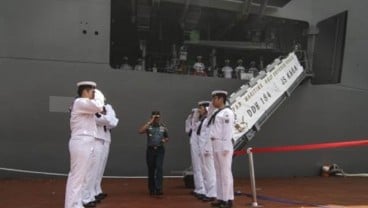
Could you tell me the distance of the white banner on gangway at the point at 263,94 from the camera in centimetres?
1017

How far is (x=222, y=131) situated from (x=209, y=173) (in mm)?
1164

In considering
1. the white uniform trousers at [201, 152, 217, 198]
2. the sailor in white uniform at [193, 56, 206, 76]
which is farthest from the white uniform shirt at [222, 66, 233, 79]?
the white uniform trousers at [201, 152, 217, 198]

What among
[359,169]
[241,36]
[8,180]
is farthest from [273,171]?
[8,180]

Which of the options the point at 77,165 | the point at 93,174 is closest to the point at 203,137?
the point at 93,174

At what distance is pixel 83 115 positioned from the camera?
20.0 feet

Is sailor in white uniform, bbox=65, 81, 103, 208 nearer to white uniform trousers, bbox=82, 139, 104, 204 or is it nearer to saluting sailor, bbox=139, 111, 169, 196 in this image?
white uniform trousers, bbox=82, 139, 104, 204

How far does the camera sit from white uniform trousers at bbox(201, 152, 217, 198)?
8.08m

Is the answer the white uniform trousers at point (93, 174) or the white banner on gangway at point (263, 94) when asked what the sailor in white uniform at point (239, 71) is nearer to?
the white banner on gangway at point (263, 94)

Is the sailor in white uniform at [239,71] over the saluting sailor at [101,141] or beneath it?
over

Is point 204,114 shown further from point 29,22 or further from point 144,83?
point 29,22

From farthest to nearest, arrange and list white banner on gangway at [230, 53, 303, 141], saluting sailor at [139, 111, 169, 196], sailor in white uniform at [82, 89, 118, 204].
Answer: white banner on gangway at [230, 53, 303, 141], saluting sailor at [139, 111, 169, 196], sailor in white uniform at [82, 89, 118, 204]

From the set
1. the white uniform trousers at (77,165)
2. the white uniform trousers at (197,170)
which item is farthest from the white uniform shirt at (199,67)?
the white uniform trousers at (77,165)

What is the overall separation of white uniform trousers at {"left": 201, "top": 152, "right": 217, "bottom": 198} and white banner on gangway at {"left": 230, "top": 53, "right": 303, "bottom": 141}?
1.94 m

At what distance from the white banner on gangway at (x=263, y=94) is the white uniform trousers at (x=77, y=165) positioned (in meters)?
4.55
